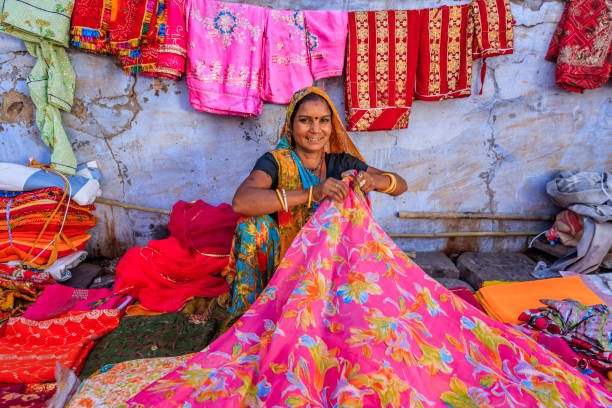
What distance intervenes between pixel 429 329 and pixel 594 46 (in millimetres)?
2882

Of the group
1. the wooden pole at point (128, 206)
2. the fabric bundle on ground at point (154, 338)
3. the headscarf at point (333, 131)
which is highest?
the headscarf at point (333, 131)

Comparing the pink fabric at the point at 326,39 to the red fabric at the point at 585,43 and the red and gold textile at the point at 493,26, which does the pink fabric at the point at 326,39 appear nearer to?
the red and gold textile at the point at 493,26

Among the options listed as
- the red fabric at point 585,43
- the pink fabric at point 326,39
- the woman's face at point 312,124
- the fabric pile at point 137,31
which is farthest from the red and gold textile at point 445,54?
the fabric pile at point 137,31

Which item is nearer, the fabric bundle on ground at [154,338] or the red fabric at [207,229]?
the fabric bundle on ground at [154,338]

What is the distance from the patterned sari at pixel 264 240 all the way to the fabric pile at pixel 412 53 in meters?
0.79

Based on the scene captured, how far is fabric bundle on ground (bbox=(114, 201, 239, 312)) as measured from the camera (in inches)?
96.0

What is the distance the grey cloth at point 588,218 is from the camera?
2727 millimetres

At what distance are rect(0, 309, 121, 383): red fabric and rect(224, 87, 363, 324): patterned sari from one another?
80cm

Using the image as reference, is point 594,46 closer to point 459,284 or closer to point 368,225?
point 459,284

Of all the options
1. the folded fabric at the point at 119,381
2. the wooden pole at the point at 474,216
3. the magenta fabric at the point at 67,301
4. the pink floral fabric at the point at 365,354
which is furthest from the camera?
the wooden pole at the point at 474,216

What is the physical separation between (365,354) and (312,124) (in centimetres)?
138

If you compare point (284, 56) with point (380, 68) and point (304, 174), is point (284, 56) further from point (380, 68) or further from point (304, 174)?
point (304, 174)

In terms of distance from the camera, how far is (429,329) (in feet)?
4.25

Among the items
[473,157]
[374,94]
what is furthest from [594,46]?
Answer: [374,94]
